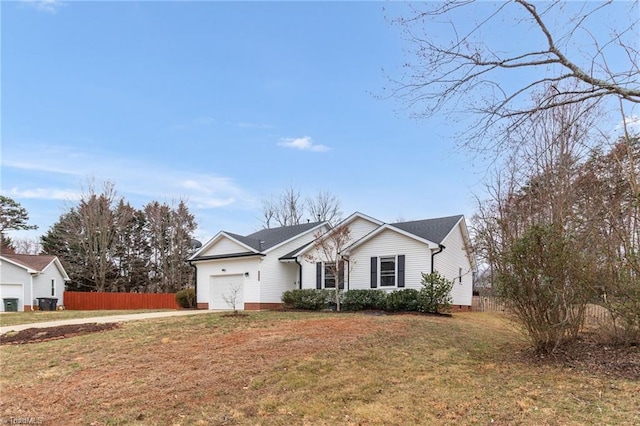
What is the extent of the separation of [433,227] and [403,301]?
4.38 meters

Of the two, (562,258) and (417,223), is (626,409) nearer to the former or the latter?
(562,258)

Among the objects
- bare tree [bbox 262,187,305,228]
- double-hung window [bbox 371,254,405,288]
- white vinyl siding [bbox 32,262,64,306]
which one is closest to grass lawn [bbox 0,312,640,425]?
double-hung window [bbox 371,254,405,288]

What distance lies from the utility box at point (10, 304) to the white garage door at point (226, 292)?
14206 millimetres

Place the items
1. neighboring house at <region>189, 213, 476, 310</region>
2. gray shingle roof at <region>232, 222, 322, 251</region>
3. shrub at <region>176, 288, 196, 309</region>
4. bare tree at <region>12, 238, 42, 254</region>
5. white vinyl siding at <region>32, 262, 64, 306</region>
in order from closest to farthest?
neighboring house at <region>189, 213, 476, 310</region> < gray shingle roof at <region>232, 222, 322, 251</region> < shrub at <region>176, 288, 196, 309</region> < white vinyl siding at <region>32, 262, 64, 306</region> < bare tree at <region>12, 238, 42, 254</region>

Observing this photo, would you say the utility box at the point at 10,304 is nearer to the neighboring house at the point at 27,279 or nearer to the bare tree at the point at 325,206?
the neighboring house at the point at 27,279

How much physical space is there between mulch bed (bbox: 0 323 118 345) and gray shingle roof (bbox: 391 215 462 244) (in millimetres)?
11933

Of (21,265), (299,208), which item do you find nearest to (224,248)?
(21,265)

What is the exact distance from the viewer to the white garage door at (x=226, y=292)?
20672mm

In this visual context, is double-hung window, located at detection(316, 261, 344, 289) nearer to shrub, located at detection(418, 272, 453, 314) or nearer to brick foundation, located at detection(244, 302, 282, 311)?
brick foundation, located at detection(244, 302, 282, 311)

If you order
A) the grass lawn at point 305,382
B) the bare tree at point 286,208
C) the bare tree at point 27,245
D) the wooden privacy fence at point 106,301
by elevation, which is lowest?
the wooden privacy fence at point 106,301

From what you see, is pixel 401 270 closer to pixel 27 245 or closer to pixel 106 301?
pixel 106 301

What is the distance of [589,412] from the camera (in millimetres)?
4688

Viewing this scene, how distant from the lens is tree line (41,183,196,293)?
114 ft

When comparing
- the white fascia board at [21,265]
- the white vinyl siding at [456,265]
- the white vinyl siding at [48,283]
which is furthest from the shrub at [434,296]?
the white fascia board at [21,265]
